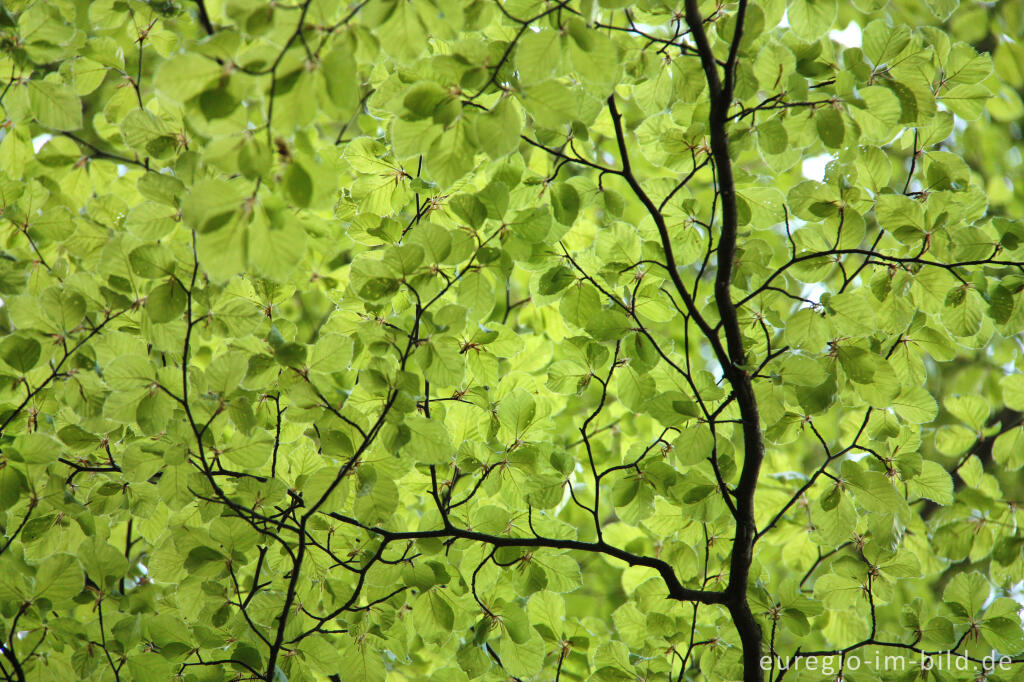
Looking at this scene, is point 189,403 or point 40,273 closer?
point 189,403

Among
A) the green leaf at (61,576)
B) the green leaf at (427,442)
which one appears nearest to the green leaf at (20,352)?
the green leaf at (61,576)

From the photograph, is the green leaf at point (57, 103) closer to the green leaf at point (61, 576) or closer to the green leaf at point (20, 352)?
the green leaf at point (20, 352)

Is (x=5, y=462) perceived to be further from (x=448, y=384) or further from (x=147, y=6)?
(x=147, y=6)

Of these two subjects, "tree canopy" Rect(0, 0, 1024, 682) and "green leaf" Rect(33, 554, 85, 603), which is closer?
"tree canopy" Rect(0, 0, 1024, 682)

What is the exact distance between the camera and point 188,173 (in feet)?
4.50

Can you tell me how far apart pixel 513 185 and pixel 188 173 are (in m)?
0.67

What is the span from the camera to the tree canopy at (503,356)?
4.20ft

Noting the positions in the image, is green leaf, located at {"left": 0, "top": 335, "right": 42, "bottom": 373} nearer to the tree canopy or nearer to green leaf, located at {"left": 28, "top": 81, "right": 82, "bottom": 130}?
the tree canopy

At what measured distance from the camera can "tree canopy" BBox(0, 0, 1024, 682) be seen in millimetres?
1279

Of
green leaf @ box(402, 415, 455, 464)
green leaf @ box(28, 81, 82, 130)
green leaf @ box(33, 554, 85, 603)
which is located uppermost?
green leaf @ box(28, 81, 82, 130)

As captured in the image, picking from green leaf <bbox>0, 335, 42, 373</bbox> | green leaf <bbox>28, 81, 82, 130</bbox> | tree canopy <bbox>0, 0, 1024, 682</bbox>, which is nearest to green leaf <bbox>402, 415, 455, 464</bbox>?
tree canopy <bbox>0, 0, 1024, 682</bbox>

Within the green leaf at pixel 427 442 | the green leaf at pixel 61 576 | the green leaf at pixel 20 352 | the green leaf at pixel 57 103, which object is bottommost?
the green leaf at pixel 61 576

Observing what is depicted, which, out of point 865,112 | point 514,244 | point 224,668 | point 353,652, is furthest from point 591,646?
point 865,112

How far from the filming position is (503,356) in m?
1.61
